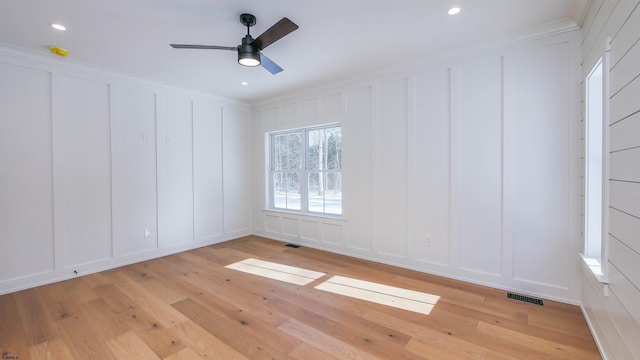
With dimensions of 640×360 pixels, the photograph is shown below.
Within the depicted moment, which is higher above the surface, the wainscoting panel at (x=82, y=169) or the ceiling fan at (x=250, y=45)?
the ceiling fan at (x=250, y=45)

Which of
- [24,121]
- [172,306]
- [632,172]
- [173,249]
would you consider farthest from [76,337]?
[632,172]

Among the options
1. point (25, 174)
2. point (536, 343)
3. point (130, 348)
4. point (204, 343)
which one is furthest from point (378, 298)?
point (25, 174)

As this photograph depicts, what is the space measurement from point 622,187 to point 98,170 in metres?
5.29

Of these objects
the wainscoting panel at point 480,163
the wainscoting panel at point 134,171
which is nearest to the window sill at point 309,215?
the wainscoting panel at point 480,163

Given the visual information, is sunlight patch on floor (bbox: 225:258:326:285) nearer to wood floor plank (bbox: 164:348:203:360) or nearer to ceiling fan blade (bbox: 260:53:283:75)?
wood floor plank (bbox: 164:348:203:360)

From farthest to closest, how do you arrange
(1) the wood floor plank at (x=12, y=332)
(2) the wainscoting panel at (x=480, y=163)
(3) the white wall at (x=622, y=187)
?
(2) the wainscoting panel at (x=480, y=163) < (1) the wood floor plank at (x=12, y=332) < (3) the white wall at (x=622, y=187)

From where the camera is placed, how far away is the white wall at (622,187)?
4.57 feet

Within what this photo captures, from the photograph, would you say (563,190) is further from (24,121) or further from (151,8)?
(24,121)

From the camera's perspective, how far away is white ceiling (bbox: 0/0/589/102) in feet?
7.53

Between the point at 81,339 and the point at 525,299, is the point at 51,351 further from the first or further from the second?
the point at 525,299

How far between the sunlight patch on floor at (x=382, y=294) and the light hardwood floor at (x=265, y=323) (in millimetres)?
99

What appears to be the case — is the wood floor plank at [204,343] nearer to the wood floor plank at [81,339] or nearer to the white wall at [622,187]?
the wood floor plank at [81,339]

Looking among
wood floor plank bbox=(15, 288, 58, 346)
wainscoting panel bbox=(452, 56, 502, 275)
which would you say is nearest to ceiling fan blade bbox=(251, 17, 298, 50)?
wainscoting panel bbox=(452, 56, 502, 275)

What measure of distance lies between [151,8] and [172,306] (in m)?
2.80
